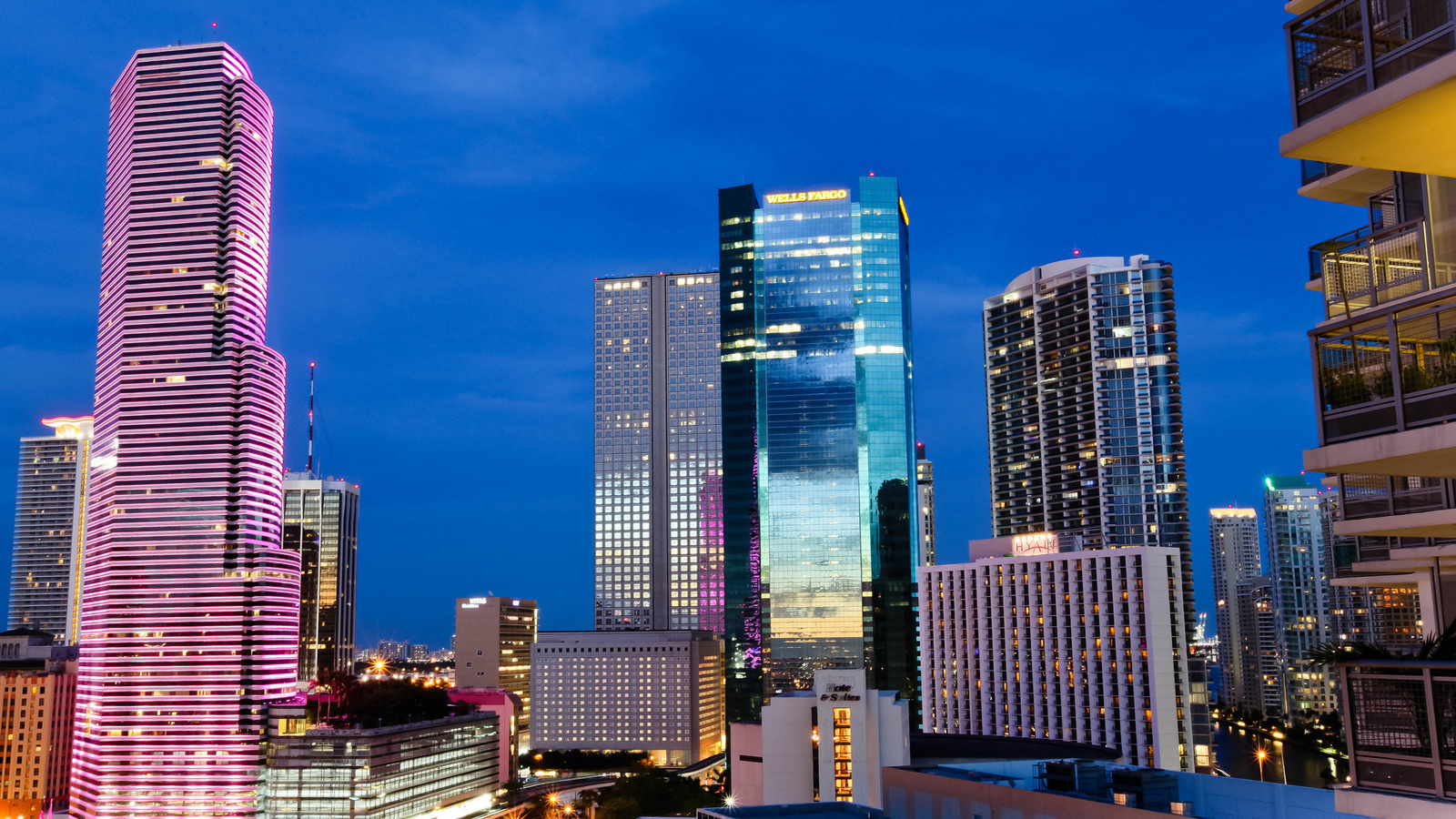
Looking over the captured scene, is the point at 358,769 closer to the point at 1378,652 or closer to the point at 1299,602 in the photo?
the point at 1378,652

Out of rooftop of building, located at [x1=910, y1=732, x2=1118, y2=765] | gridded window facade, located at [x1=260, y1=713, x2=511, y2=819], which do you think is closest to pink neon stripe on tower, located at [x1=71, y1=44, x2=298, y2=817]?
gridded window facade, located at [x1=260, y1=713, x2=511, y2=819]

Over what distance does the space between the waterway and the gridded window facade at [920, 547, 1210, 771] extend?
1708 cm

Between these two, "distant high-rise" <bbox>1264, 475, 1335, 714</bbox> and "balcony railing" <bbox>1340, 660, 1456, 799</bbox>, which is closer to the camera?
"balcony railing" <bbox>1340, 660, 1456, 799</bbox>

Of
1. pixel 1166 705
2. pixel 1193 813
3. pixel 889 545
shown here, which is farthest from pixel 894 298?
pixel 1193 813

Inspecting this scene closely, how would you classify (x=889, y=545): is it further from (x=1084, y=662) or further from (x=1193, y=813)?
(x=1193, y=813)

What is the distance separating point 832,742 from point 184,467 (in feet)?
397

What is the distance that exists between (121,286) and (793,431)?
108140mm

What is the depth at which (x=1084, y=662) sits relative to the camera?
4368 inches

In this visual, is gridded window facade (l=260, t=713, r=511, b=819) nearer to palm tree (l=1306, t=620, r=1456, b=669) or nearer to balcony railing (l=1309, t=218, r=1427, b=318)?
palm tree (l=1306, t=620, r=1456, b=669)

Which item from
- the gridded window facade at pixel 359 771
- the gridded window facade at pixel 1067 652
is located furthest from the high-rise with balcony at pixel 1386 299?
the gridded window facade at pixel 359 771

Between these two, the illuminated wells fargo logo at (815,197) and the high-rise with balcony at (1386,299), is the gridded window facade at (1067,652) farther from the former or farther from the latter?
the high-rise with balcony at (1386,299)

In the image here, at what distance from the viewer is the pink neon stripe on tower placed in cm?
15250

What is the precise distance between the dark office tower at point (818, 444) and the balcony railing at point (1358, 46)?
510ft

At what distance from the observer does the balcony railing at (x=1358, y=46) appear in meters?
12.0
